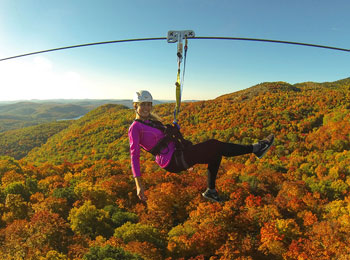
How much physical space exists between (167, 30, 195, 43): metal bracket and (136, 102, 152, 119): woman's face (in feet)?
4.77

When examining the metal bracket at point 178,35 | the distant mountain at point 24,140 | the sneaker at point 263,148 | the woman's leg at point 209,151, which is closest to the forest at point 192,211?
the woman's leg at point 209,151

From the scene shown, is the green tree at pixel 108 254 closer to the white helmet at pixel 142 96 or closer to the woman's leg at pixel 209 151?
the woman's leg at pixel 209 151

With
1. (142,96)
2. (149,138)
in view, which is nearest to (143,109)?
(142,96)

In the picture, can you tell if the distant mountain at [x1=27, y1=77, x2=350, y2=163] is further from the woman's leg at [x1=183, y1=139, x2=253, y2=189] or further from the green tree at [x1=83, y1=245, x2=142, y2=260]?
the woman's leg at [x1=183, y1=139, x2=253, y2=189]

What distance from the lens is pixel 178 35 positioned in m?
4.31

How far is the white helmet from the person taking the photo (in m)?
4.00

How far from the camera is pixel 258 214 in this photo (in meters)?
34.4

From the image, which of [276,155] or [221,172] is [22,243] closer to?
[221,172]

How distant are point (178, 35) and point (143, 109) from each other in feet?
5.64

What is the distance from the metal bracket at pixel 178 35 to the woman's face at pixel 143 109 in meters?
1.45

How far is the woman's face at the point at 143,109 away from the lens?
404 cm

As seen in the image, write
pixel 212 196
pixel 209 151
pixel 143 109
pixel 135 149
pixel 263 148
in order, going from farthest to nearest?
pixel 212 196
pixel 263 148
pixel 143 109
pixel 209 151
pixel 135 149

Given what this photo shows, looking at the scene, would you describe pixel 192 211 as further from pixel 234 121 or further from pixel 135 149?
pixel 234 121

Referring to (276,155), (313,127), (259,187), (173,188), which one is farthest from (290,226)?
(313,127)
